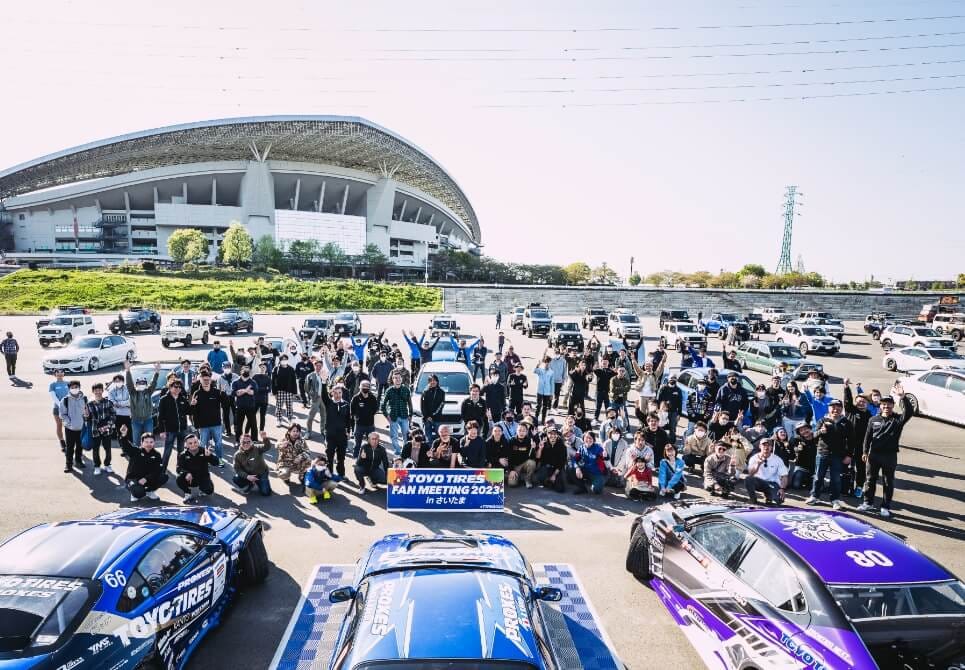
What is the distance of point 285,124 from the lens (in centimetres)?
8794

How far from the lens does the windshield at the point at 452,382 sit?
469 inches

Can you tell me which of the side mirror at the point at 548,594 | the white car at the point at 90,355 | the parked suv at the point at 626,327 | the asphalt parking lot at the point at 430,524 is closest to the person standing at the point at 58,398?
the asphalt parking lot at the point at 430,524

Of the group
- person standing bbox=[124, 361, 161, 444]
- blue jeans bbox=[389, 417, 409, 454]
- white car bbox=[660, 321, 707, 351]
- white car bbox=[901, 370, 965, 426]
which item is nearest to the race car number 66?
blue jeans bbox=[389, 417, 409, 454]

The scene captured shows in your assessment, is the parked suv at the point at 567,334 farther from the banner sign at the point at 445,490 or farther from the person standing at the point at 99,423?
the person standing at the point at 99,423

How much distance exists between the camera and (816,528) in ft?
15.4

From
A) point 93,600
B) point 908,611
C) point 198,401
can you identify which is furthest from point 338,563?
point 908,611

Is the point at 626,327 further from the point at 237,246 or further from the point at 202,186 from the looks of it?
the point at 202,186

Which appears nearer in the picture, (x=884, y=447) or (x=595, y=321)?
(x=884, y=447)

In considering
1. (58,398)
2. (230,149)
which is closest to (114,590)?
(58,398)

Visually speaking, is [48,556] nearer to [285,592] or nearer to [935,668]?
[285,592]

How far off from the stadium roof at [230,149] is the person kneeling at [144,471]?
8846 centimetres

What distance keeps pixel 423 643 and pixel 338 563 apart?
11.9 ft

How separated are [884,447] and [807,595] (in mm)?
5498

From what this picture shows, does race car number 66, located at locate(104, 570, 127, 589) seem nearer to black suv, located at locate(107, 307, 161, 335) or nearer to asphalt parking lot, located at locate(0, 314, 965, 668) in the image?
asphalt parking lot, located at locate(0, 314, 965, 668)
